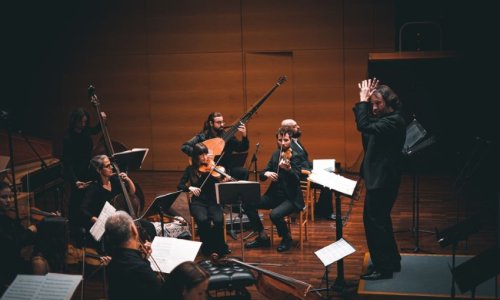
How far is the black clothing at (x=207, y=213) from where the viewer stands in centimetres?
658

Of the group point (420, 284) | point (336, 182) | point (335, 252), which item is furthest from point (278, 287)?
point (420, 284)

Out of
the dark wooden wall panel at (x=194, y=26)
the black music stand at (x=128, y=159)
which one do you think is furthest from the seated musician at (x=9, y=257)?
the dark wooden wall panel at (x=194, y=26)

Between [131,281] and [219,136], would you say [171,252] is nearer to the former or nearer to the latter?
[131,281]

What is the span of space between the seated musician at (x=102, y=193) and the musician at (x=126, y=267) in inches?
71.6

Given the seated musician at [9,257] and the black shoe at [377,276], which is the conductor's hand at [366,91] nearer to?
the black shoe at [377,276]

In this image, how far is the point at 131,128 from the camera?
38.6 ft

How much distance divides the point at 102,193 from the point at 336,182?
2.19 metres

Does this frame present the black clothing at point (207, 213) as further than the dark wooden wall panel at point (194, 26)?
No

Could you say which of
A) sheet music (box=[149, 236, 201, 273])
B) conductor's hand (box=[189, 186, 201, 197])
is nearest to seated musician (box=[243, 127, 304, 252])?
conductor's hand (box=[189, 186, 201, 197])

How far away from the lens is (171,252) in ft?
15.3

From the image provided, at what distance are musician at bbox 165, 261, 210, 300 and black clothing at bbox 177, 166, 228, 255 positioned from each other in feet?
10.0

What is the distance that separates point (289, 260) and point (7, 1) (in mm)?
7857

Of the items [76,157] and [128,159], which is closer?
[128,159]

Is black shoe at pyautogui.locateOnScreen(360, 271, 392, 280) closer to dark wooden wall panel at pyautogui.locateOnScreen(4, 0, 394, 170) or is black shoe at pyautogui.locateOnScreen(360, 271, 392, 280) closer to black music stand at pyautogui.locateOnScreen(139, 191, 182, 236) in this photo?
black music stand at pyautogui.locateOnScreen(139, 191, 182, 236)
